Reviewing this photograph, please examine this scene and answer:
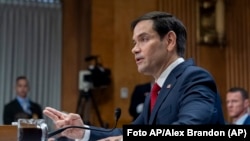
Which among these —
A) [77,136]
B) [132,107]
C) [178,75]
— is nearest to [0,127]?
[77,136]

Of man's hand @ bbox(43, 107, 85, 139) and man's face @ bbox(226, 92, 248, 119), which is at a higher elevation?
man's hand @ bbox(43, 107, 85, 139)

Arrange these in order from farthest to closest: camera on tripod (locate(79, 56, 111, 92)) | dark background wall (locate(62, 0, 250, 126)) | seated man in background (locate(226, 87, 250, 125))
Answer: dark background wall (locate(62, 0, 250, 126)) → camera on tripod (locate(79, 56, 111, 92)) → seated man in background (locate(226, 87, 250, 125))

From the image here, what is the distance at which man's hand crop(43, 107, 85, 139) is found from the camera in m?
2.03

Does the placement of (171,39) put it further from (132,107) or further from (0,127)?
(132,107)

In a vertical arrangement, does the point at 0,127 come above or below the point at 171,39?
below

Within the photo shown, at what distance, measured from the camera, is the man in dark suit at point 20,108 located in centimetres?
638

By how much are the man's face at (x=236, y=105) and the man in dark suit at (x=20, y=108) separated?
2.54 m

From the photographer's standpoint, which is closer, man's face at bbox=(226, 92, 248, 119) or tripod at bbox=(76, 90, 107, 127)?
man's face at bbox=(226, 92, 248, 119)

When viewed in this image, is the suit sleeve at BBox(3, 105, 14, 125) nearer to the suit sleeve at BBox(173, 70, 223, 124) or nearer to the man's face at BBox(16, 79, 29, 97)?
the man's face at BBox(16, 79, 29, 97)

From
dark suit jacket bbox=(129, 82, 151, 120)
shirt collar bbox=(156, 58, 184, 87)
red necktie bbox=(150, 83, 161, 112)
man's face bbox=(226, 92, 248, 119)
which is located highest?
shirt collar bbox=(156, 58, 184, 87)

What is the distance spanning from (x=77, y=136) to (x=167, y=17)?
655 millimetres

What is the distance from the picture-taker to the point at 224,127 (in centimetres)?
143

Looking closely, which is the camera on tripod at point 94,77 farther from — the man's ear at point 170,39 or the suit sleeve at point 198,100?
the suit sleeve at point 198,100

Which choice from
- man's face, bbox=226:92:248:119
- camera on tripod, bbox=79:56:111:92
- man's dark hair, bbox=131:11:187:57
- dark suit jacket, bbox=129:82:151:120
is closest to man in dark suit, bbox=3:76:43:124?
camera on tripod, bbox=79:56:111:92
